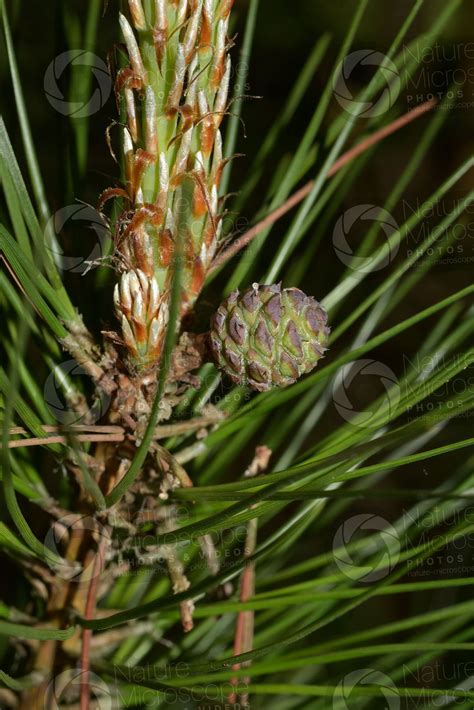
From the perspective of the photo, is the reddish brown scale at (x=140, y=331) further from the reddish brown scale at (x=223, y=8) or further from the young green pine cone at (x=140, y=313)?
the reddish brown scale at (x=223, y=8)

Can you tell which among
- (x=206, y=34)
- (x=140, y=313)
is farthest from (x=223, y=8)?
(x=140, y=313)

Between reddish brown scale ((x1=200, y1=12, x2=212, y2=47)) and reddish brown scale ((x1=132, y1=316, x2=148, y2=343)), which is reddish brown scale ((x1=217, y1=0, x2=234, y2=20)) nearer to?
reddish brown scale ((x1=200, y1=12, x2=212, y2=47))

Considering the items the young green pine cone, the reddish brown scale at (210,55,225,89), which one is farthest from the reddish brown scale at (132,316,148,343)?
the reddish brown scale at (210,55,225,89)

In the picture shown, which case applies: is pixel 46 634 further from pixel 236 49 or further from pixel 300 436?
pixel 236 49

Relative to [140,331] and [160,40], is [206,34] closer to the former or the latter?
[160,40]

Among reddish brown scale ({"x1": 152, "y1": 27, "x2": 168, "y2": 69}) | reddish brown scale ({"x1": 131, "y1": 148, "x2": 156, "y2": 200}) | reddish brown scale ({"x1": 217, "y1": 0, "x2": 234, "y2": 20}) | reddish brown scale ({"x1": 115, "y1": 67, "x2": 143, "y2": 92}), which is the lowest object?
reddish brown scale ({"x1": 131, "y1": 148, "x2": 156, "y2": 200})

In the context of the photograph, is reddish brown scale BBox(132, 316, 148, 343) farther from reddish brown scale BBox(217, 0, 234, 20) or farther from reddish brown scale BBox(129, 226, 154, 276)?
reddish brown scale BBox(217, 0, 234, 20)

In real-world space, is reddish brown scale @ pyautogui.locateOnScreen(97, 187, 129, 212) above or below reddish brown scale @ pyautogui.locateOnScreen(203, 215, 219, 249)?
above
